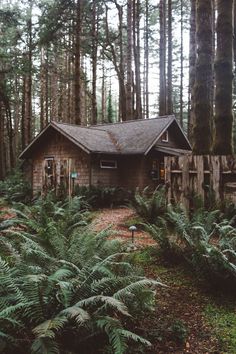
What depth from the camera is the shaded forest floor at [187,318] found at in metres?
3.91

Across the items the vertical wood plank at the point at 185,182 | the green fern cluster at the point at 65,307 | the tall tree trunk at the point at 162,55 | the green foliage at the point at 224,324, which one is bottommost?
the green foliage at the point at 224,324

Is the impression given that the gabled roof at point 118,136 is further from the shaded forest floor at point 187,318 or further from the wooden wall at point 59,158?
the shaded forest floor at point 187,318

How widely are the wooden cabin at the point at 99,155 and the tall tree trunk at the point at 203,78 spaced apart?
736cm

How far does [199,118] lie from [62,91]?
94.9 ft

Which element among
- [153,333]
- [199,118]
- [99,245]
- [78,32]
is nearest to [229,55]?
[199,118]

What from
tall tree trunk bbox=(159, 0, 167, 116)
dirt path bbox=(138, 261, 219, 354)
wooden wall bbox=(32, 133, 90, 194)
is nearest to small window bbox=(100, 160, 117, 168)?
wooden wall bbox=(32, 133, 90, 194)

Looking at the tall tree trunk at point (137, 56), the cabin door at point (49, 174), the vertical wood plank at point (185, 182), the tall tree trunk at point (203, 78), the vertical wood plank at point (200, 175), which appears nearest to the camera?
the vertical wood plank at point (200, 175)

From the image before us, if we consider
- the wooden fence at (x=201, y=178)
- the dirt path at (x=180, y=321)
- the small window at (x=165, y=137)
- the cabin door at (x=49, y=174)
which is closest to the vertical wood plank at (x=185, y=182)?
the wooden fence at (x=201, y=178)

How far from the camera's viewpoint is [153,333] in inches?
156

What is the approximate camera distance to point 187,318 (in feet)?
14.8

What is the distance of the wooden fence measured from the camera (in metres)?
8.63

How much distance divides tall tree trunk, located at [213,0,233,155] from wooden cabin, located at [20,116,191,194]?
7.73 meters

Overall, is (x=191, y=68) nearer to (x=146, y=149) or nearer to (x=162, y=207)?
(x=146, y=149)

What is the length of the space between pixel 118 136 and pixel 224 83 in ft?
37.3
